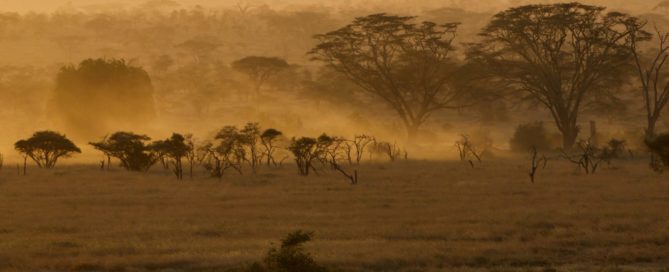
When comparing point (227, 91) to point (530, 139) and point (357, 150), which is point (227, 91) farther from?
point (357, 150)

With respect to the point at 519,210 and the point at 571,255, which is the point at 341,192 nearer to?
the point at 519,210

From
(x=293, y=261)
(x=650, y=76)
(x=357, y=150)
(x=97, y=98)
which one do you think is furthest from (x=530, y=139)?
(x=293, y=261)

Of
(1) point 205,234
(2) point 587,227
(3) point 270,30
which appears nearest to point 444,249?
(2) point 587,227

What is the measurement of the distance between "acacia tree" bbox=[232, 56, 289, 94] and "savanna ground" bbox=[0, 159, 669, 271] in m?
49.6

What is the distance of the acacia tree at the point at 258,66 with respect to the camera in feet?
271

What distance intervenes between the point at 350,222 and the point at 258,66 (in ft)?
214

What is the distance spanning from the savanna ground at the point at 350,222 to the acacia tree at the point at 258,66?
49.6 m

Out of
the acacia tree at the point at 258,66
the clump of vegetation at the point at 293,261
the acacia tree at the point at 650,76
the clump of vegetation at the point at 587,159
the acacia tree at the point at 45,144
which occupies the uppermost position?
the acacia tree at the point at 258,66

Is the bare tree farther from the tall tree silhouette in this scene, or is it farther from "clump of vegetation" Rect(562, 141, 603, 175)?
the tall tree silhouette

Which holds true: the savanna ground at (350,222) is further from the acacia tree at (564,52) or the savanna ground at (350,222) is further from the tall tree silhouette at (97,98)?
the tall tree silhouette at (97,98)

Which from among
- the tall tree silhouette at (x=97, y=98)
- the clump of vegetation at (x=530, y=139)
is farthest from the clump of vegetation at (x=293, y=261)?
the tall tree silhouette at (x=97, y=98)

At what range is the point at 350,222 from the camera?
66.9ft

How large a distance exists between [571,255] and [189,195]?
1451cm

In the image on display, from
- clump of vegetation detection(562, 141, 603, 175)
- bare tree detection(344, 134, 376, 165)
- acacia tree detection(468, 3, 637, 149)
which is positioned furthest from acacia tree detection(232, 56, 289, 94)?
clump of vegetation detection(562, 141, 603, 175)
